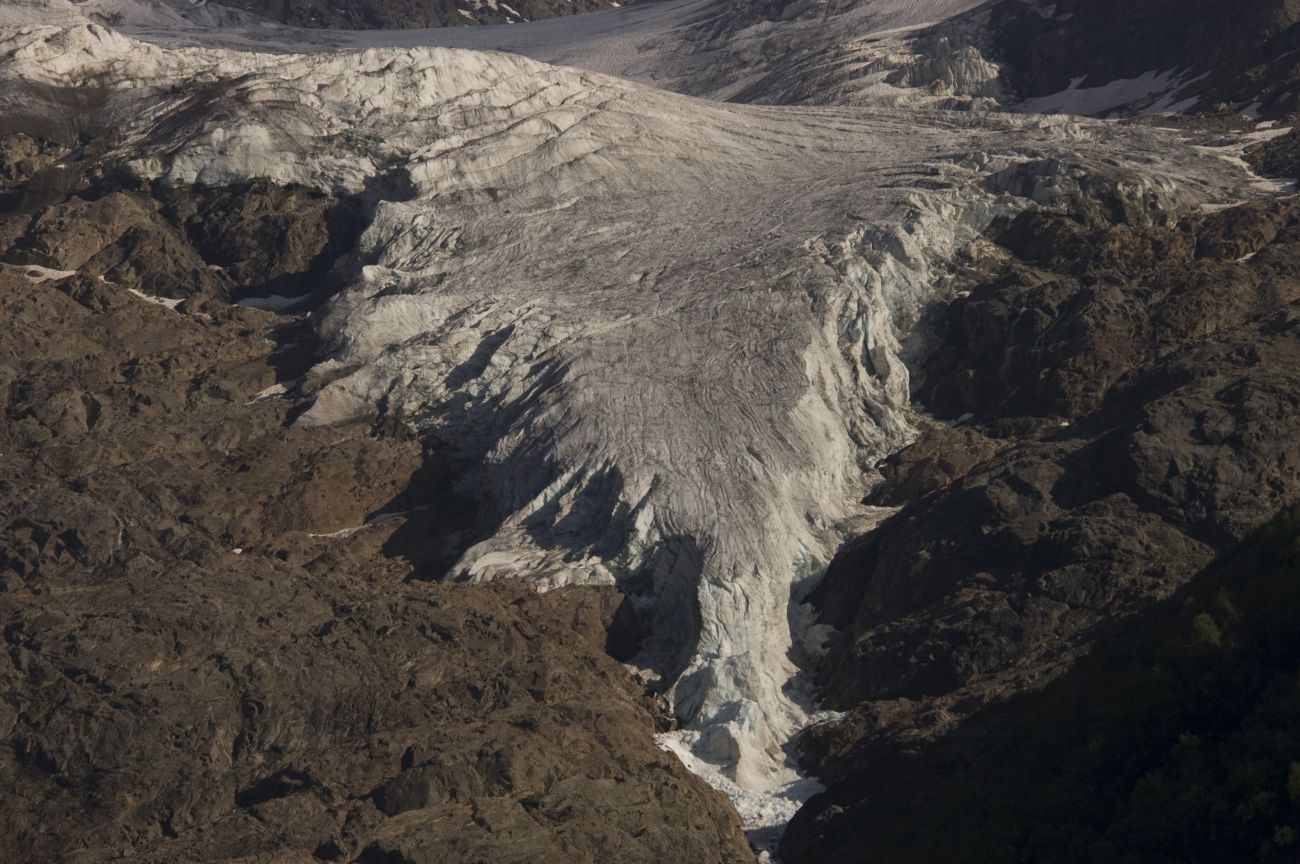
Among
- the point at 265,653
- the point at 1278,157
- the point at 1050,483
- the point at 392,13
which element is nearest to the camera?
the point at 265,653

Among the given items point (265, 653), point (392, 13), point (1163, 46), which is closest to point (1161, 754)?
point (265, 653)

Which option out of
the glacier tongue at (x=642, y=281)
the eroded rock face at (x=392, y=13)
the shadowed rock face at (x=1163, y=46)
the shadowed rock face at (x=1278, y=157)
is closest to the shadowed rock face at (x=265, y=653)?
the glacier tongue at (x=642, y=281)

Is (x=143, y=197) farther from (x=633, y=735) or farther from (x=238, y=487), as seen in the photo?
(x=633, y=735)

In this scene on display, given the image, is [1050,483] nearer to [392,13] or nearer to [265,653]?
[265,653]

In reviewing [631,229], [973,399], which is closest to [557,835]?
[973,399]

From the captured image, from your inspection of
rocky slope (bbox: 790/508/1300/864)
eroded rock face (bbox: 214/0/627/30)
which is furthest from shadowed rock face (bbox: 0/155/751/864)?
eroded rock face (bbox: 214/0/627/30)
